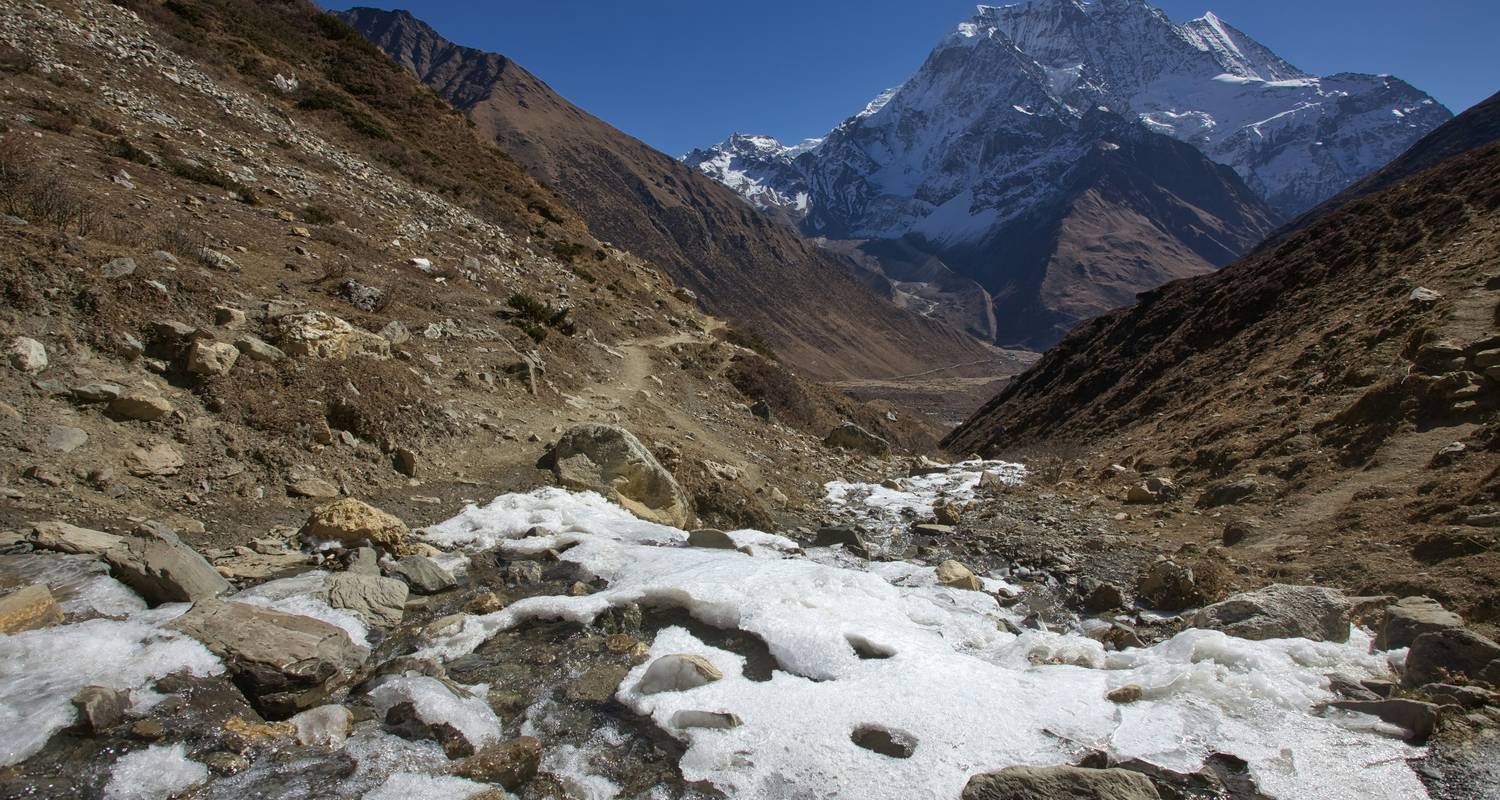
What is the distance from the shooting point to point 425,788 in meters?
4.05

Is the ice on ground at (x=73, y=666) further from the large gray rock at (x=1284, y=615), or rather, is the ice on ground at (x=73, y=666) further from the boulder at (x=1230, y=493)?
the boulder at (x=1230, y=493)

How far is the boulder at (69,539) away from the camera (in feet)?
17.8

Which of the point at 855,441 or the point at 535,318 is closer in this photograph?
the point at 535,318

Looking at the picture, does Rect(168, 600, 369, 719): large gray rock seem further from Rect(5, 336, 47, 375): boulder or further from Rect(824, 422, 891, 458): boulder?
Rect(824, 422, 891, 458): boulder

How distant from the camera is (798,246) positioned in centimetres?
18038

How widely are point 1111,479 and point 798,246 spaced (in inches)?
6690

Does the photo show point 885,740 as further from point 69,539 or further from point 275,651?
point 69,539

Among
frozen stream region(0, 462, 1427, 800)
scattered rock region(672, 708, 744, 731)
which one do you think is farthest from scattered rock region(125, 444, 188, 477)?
scattered rock region(672, 708, 744, 731)

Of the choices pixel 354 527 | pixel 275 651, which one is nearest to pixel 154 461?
pixel 354 527

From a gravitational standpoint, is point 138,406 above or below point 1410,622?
below

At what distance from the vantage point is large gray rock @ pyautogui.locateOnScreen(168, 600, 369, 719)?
4.59 meters

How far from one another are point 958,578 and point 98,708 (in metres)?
7.89

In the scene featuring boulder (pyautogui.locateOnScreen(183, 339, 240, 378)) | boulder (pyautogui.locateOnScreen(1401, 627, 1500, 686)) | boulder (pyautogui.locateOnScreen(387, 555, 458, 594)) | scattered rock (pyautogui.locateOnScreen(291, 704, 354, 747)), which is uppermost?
boulder (pyautogui.locateOnScreen(1401, 627, 1500, 686))

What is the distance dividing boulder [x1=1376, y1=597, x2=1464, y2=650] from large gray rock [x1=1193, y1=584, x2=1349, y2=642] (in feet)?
0.84
